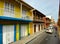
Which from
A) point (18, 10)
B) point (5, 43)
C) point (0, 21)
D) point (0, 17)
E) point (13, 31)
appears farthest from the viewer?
point (18, 10)

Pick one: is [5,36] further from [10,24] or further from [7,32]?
[10,24]

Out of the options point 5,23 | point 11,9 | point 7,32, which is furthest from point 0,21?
point 11,9

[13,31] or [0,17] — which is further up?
[0,17]

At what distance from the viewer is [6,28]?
53.3 feet

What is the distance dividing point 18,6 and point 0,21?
756cm

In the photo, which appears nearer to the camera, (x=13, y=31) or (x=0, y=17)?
(x=0, y=17)

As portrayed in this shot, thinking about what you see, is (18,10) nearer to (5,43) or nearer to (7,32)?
(7,32)

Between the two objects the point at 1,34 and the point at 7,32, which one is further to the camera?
the point at 7,32

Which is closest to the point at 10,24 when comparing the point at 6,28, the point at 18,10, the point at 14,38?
the point at 6,28

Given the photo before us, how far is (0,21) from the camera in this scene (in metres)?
14.4

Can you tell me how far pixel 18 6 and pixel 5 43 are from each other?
811 cm

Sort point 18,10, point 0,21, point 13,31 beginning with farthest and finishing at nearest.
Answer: point 18,10, point 13,31, point 0,21

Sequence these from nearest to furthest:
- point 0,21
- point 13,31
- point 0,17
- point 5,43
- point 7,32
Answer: point 0,17 → point 0,21 → point 5,43 → point 7,32 → point 13,31

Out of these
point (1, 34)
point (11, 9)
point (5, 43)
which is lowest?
point (5, 43)
